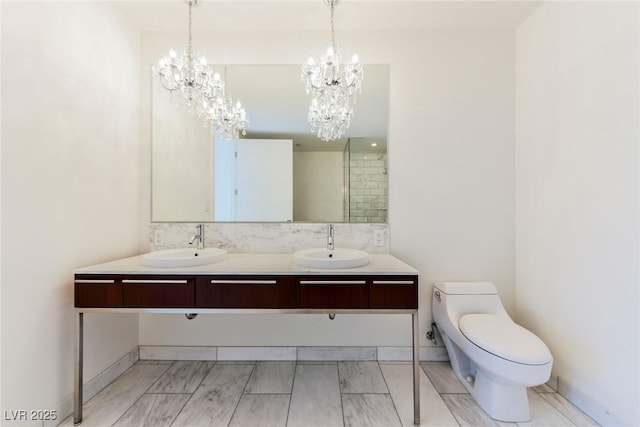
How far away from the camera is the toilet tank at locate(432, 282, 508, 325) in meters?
1.91

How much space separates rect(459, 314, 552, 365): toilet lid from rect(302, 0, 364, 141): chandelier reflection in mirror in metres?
1.50

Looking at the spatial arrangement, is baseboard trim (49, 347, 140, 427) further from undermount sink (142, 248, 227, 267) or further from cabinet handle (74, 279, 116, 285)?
undermount sink (142, 248, 227, 267)

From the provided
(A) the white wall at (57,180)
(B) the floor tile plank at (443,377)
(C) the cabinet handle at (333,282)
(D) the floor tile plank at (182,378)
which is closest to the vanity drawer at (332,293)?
(C) the cabinet handle at (333,282)

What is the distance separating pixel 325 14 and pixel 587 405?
278cm

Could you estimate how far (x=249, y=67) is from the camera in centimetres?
212

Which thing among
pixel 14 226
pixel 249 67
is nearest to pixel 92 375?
pixel 14 226

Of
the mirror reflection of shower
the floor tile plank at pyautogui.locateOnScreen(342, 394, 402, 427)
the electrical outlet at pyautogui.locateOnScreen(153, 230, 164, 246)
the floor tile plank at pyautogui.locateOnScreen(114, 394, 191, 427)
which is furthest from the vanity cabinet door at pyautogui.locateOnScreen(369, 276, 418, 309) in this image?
the electrical outlet at pyautogui.locateOnScreen(153, 230, 164, 246)

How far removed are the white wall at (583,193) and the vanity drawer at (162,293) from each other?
2.10 m

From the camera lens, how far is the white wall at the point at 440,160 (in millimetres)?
2084

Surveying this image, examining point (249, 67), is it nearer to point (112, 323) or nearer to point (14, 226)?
point (14, 226)

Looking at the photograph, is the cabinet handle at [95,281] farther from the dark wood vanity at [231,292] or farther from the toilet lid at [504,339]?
the toilet lid at [504,339]

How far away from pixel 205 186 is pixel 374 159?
126cm

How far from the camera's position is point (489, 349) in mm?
1464

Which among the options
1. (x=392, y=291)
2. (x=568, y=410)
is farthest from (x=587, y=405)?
(x=392, y=291)
